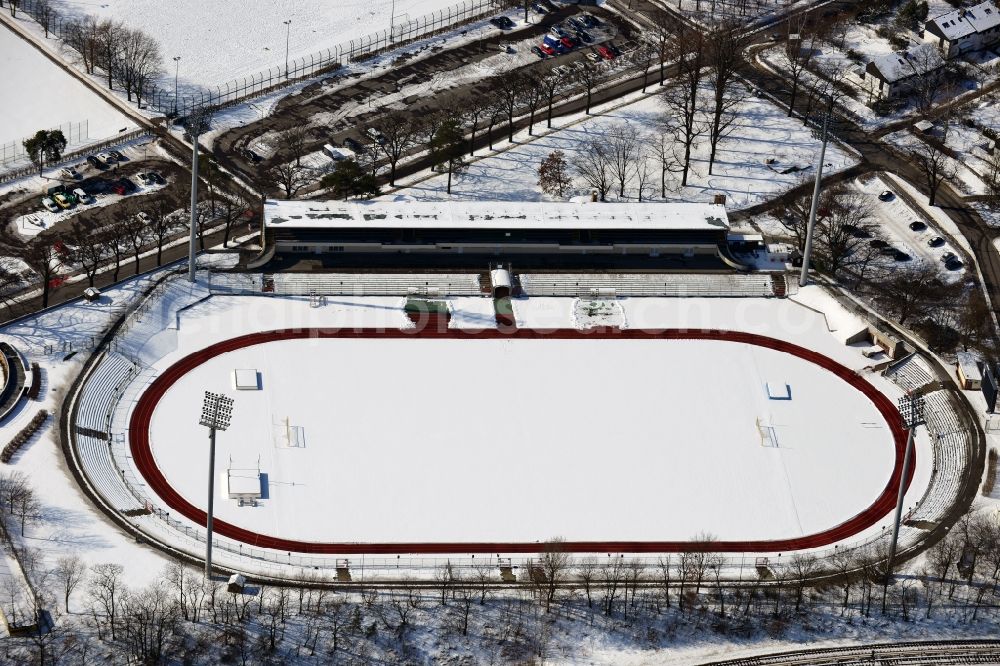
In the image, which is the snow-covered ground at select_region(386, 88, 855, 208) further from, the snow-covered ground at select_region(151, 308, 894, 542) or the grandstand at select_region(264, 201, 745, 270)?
the snow-covered ground at select_region(151, 308, 894, 542)

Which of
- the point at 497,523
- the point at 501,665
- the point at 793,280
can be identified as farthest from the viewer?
the point at 793,280

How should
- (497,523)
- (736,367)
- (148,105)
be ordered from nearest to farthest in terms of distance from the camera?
(497,523) < (736,367) < (148,105)

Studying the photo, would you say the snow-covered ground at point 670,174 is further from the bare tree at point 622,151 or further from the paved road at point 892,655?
the paved road at point 892,655

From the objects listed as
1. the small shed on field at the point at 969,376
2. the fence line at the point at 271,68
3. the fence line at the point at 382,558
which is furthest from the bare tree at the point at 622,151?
the fence line at the point at 382,558

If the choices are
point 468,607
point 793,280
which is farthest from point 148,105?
point 468,607

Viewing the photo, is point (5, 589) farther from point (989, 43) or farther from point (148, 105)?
point (989, 43)

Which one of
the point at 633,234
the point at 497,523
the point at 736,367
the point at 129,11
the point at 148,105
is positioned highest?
the point at 129,11

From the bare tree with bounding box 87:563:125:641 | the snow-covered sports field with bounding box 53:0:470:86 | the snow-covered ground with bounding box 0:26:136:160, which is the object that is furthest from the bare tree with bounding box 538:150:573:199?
the bare tree with bounding box 87:563:125:641
